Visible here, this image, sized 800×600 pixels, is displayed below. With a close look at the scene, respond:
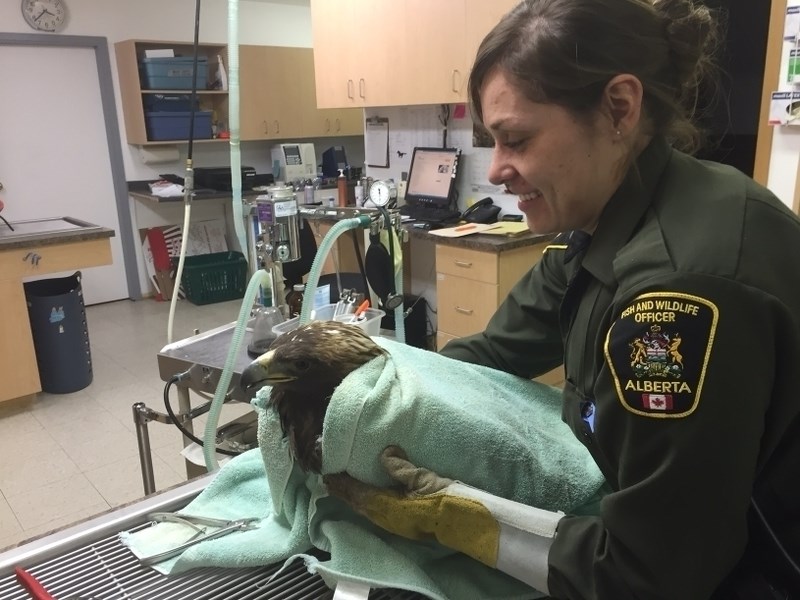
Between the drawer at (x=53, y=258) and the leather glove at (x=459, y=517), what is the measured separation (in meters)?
3.01

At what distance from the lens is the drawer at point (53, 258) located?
321cm

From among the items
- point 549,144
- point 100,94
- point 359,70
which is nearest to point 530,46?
point 549,144

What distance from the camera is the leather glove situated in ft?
2.37

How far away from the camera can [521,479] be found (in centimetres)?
81

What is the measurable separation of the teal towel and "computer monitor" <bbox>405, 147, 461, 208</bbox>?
9.91 ft

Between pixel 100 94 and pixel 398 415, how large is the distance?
5218 mm

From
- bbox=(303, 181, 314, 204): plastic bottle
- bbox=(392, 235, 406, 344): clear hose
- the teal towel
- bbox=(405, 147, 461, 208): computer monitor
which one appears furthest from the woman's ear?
bbox=(303, 181, 314, 204): plastic bottle

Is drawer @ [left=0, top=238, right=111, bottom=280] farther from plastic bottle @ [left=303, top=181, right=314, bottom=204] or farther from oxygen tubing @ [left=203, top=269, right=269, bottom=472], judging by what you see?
oxygen tubing @ [left=203, top=269, right=269, bottom=472]

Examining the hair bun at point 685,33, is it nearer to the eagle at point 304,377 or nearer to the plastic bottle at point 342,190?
the eagle at point 304,377

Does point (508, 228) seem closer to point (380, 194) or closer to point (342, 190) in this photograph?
point (380, 194)

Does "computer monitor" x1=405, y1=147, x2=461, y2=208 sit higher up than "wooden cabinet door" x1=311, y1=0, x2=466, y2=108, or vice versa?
"wooden cabinet door" x1=311, y1=0, x2=466, y2=108

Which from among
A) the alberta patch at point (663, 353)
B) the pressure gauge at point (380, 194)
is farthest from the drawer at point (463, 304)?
the alberta patch at point (663, 353)

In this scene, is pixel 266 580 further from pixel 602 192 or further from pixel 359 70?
pixel 359 70

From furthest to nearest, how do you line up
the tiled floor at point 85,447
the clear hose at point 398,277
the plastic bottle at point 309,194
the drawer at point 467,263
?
the plastic bottle at point 309,194 → the drawer at point 467,263 → the tiled floor at point 85,447 → the clear hose at point 398,277
